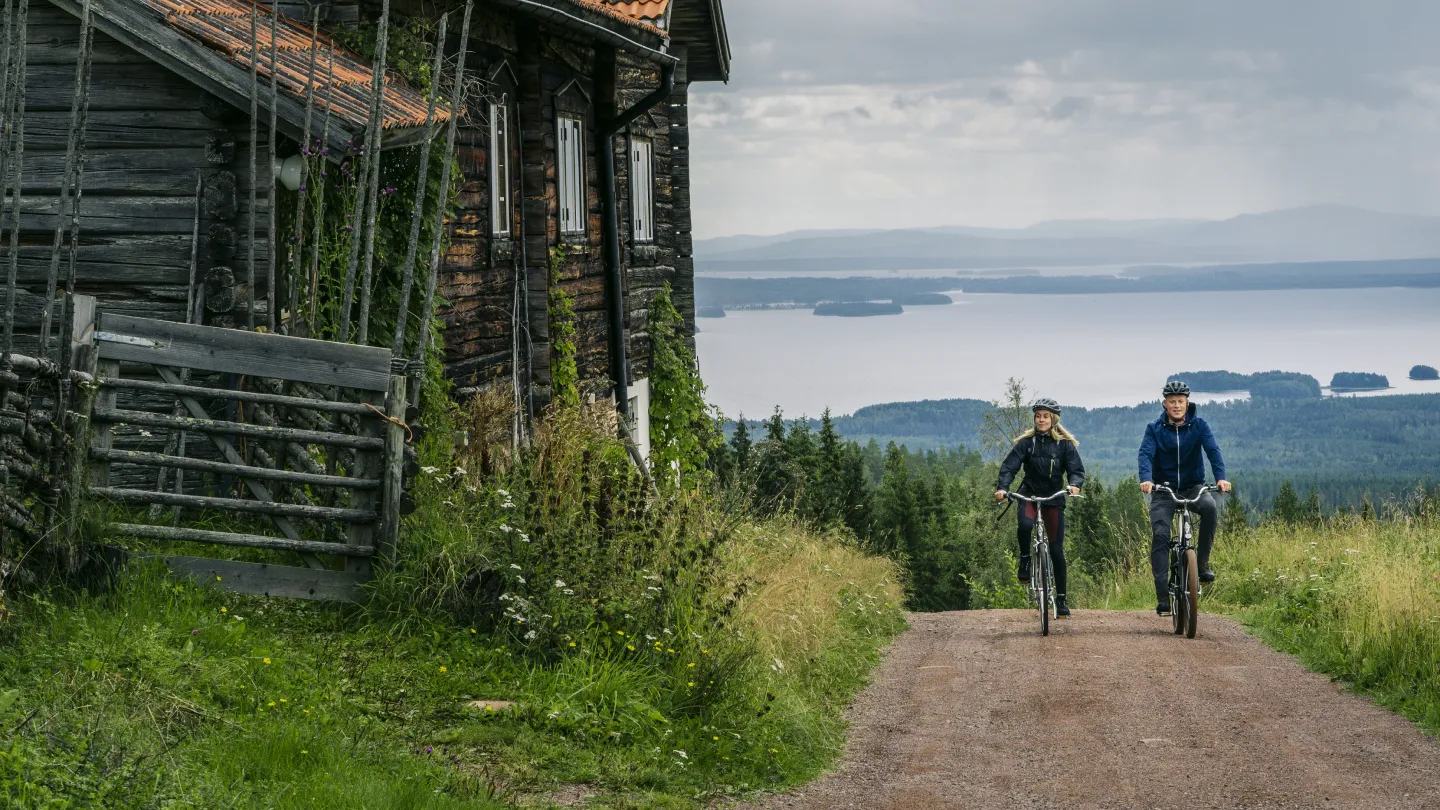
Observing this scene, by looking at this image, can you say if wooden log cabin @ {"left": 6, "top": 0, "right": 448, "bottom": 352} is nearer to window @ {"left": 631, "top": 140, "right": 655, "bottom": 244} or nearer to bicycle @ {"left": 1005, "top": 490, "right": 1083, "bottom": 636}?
bicycle @ {"left": 1005, "top": 490, "right": 1083, "bottom": 636}

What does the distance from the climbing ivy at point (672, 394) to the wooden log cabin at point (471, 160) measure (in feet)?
1.05

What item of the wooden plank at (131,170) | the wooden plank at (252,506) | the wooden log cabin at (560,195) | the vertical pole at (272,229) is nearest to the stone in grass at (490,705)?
the wooden plank at (252,506)

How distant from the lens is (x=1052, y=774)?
769 centimetres

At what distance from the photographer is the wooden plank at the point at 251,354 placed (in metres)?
7.88

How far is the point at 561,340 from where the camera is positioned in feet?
51.9

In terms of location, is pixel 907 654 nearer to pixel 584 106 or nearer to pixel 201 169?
pixel 201 169

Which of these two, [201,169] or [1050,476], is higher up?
[201,169]

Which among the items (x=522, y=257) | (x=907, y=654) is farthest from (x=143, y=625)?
(x=522, y=257)

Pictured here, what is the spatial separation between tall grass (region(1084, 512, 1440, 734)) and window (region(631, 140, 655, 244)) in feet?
24.1

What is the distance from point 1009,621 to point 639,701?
6.93 m

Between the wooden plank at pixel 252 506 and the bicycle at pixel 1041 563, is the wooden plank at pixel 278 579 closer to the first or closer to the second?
the wooden plank at pixel 252 506

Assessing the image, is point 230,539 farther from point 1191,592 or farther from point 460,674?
point 1191,592

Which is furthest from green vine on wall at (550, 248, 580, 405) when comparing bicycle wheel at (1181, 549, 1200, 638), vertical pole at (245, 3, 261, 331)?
bicycle wheel at (1181, 549, 1200, 638)

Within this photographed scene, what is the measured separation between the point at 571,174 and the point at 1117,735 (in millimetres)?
9883
